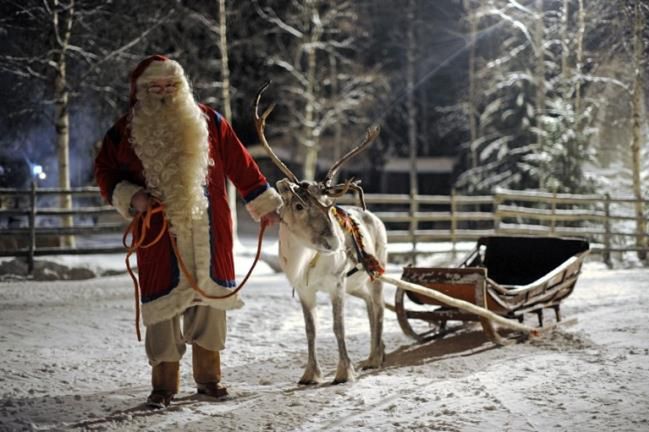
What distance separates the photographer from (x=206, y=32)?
68.7 feet

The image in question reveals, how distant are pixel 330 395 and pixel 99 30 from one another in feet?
39.0

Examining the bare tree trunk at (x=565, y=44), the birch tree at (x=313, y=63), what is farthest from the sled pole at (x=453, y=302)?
the birch tree at (x=313, y=63)

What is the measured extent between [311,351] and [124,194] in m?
1.77

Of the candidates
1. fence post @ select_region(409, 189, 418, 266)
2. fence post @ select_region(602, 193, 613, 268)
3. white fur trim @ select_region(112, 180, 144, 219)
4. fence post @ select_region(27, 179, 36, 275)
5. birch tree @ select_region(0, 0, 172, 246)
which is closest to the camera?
white fur trim @ select_region(112, 180, 144, 219)

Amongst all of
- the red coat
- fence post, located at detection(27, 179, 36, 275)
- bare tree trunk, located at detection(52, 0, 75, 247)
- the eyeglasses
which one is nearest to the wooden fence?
fence post, located at detection(27, 179, 36, 275)

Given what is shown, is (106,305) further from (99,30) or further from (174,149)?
(99,30)

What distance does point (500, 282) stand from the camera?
776cm

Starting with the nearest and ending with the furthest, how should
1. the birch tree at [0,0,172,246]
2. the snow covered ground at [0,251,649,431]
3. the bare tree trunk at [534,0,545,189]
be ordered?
1. the snow covered ground at [0,251,649,431]
2. the birch tree at [0,0,172,246]
3. the bare tree trunk at [534,0,545,189]

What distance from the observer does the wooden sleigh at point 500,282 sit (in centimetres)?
641

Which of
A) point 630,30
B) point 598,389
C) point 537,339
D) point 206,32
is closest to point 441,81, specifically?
point 206,32

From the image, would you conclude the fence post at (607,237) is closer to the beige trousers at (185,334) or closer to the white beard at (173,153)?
the beige trousers at (185,334)

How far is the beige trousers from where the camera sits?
460cm

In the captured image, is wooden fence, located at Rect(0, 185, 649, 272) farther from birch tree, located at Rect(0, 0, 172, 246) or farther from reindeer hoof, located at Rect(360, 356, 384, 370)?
reindeer hoof, located at Rect(360, 356, 384, 370)

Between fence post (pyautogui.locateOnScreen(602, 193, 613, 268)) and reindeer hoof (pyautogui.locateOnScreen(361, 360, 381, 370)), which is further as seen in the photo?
fence post (pyautogui.locateOnScreen(602, 193, 613, 268))
